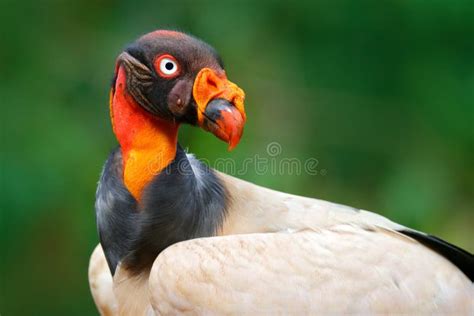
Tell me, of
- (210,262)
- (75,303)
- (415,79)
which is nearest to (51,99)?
(75,303)

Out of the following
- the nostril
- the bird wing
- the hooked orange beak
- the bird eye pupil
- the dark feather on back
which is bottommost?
the bird wing

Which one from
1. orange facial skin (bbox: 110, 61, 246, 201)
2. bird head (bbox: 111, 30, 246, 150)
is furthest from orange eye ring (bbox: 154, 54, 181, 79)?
orange facial skin (bbox: 110, 61, 246, 201)

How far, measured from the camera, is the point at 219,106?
1862 mm

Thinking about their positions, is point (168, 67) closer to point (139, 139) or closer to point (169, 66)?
point (169, 66)

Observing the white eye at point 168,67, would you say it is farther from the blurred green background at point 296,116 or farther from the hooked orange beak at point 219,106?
the blurred green background at point 296,116

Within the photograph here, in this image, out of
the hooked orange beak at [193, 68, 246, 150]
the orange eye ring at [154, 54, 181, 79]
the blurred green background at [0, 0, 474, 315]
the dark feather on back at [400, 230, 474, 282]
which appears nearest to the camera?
Result: the hooked orange beak at [193, 68, 246, 150]

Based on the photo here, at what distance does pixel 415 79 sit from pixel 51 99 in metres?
1.96

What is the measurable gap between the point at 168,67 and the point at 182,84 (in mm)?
66

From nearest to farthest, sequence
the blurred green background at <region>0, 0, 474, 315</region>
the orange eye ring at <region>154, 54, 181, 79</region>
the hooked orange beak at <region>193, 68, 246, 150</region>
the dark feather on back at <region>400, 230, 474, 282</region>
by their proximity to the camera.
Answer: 1. the hooked orange beak at <region>193, 68, 246, 150</region>
2. the orange eye ring at <region>154, 54, 181, 79</region>
3. the dark feather on back at <region>400, 230, 474, 282</region>
4. the blurred green background at <region>0, 0, 474, 315</region>

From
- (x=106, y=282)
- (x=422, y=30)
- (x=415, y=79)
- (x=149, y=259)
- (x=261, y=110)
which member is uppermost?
(x=422, y=30)

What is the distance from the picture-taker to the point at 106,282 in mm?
2535

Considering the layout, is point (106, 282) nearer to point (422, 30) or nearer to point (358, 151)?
point (358, 151)

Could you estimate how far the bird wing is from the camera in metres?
1.84

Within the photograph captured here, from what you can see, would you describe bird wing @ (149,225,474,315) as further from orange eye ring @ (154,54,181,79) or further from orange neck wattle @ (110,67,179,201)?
orange eye ring @ (154,54,181,79)
